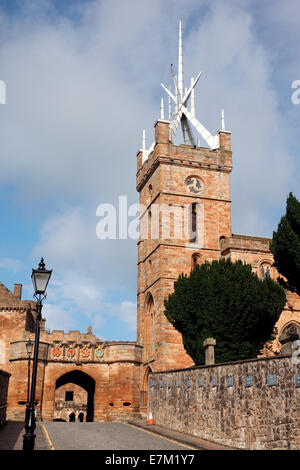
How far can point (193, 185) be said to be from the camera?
42.7 metres

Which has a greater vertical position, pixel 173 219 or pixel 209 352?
pixel 173 219

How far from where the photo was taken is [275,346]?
37.7 meters

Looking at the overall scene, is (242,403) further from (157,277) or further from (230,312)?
(157,277)

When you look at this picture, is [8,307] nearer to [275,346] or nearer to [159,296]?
[159,296]

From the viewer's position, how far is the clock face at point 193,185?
1674 inches

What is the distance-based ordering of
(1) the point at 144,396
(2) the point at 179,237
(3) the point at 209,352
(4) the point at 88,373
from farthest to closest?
(2) the point at 179,237 < (1) the point at 144,396 < (4) the point at 88,373 < (3) the point at 209,352

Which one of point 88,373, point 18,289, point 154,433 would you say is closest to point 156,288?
point 88,373

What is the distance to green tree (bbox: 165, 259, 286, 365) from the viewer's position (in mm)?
28781

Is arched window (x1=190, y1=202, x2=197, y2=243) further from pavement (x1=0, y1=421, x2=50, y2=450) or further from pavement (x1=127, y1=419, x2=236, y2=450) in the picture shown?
pavement (x1=0, y1=421, x2=50, y2=450)

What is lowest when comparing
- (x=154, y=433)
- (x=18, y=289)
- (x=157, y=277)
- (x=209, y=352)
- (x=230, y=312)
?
(x=154, y=433)

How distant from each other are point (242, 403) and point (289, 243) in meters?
8.85
